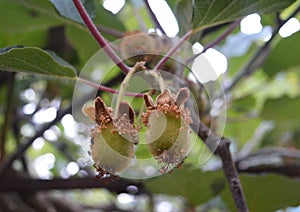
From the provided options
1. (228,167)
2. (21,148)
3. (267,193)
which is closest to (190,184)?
(267,193)

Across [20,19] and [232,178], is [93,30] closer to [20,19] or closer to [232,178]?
[232,178]

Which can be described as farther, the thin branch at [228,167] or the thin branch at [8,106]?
the thin branch at [8,106]

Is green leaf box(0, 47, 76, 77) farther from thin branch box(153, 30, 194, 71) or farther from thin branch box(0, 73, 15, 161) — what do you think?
thin branch box(0, 73, 15, 161)

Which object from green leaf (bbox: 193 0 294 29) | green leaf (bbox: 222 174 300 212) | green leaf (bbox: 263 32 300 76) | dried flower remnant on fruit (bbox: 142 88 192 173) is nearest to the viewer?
dried flower remnant on fruit (bbox: 142 88 192 173)

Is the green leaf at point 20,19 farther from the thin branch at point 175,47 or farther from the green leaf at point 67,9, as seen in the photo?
the thin branch at point 175,47

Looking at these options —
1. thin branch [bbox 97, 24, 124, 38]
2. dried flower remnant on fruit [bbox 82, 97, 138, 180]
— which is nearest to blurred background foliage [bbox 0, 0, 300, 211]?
thin branch [bbox 97, 24, 124, 38]

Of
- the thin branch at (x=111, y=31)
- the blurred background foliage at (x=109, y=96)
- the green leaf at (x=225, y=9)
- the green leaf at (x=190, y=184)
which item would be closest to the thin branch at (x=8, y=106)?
the blurred background foliage at (x=109, y=96)
